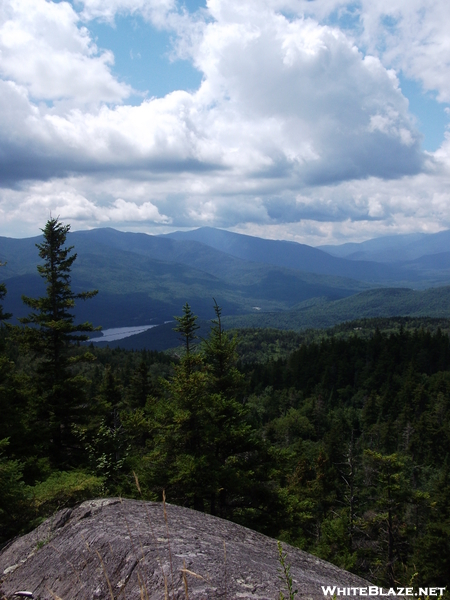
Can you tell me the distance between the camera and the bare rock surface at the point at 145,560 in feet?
15.8

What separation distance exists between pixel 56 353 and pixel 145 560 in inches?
542

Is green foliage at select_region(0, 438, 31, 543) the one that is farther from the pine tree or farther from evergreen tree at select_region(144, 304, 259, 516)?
the pine tree

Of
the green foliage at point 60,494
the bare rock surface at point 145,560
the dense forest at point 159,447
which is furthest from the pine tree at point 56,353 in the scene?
the bare rock surface at point 145,560

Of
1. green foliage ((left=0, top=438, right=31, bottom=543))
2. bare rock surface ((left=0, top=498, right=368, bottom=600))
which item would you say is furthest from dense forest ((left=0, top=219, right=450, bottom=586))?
bare rock surface ((left=0, top=498, right=368, bottom=600))

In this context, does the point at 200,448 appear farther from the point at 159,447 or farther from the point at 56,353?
the point at 56,353

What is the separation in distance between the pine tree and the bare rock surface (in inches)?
379

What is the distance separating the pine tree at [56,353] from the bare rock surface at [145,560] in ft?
31.6

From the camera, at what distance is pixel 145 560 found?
5.33 meters

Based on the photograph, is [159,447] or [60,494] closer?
[60,494]

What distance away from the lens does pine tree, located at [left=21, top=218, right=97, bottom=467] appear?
16.3m

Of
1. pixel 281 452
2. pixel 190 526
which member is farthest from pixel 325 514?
pixel 190 526

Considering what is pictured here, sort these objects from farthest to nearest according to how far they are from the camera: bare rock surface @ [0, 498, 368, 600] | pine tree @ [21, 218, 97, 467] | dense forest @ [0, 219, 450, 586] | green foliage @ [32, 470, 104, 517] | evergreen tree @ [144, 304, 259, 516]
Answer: pine tree @ [21, 218, 97, 467], evergreen tree @ [144, 304, 259, 516], dense forest @ [0, 219, 450, 586], green foliage @ [32, 470, 104, 517], bare rock surface @ [0, 498, 368, 600]

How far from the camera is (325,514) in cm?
3847

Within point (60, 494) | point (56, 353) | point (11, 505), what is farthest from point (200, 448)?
point (56, 353)
